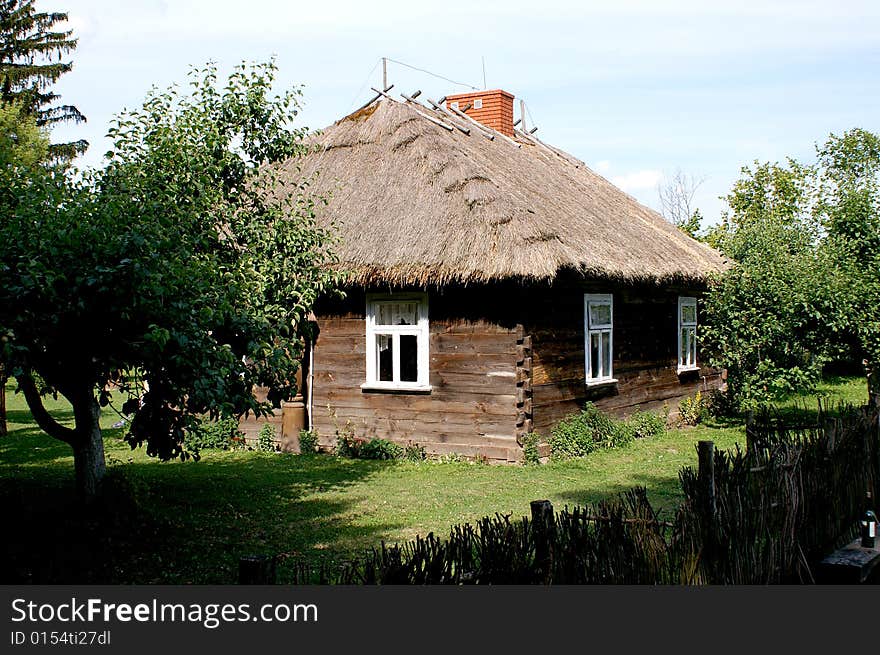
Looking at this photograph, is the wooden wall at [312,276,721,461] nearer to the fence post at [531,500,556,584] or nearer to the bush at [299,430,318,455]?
the bush at [299,430,318,455]

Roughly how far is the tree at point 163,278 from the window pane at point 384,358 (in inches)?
134

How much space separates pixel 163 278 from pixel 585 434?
8628 mm

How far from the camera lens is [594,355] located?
15.0 metres

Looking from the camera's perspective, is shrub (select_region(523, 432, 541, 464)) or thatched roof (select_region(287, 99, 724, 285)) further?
shrub (select_region(523, 432, 541, 464))

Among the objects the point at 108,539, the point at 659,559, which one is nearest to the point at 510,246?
the point at 108,539

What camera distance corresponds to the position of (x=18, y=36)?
3406 cm

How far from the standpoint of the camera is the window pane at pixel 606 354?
1530cm

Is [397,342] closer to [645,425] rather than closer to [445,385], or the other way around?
[445,385]

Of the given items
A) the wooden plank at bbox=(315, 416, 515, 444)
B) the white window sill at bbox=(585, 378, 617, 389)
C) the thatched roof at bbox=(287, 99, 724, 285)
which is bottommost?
the wooden plank at bbox=(315, 416, 515, 444)

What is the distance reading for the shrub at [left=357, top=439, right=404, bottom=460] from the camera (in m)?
13.5

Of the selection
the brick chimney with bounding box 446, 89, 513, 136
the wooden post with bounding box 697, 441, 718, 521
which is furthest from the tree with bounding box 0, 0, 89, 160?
the wooden post with bounding box 697, 441, 718, 521

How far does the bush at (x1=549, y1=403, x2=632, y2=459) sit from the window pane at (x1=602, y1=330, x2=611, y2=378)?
2.87 feet

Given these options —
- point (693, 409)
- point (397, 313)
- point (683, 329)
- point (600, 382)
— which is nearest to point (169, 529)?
point (397, 313)
